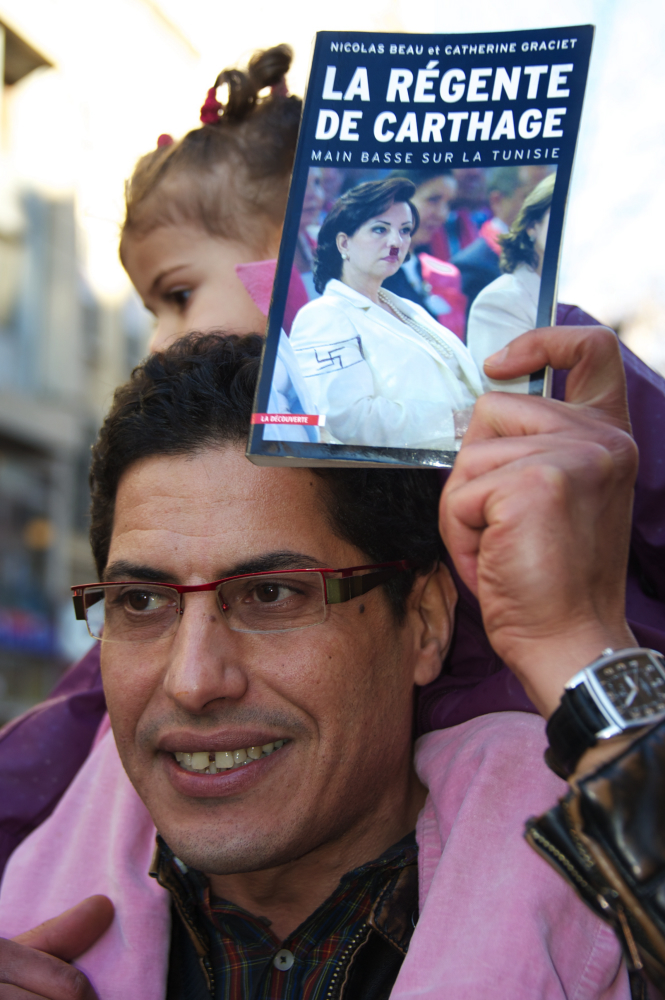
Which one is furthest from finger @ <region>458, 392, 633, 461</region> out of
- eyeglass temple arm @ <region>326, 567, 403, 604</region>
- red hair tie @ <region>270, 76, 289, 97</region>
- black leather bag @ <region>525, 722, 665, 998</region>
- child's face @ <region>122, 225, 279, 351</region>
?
red hair tie @ <region>270, 76, 289, 97</region>

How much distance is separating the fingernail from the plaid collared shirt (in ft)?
3.78

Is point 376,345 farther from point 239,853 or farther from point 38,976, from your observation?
point 38,976

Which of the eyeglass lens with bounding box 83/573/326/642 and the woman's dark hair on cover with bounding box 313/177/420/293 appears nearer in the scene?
the woman's dark hair on cover with bounding box 313/177/420/293

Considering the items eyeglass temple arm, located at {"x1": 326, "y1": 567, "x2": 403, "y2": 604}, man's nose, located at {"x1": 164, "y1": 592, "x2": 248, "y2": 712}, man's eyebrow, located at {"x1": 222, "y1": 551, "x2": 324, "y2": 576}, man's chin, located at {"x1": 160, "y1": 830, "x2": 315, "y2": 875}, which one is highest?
man's eyebrow, located at {"x1": 222, "y1": 551, "x2": 324, "y2": 576}

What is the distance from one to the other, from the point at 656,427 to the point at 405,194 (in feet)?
2.80

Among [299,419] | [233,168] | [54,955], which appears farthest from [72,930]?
[233,168]

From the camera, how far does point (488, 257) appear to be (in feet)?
4.28

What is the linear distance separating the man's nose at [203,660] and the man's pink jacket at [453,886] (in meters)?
0.51

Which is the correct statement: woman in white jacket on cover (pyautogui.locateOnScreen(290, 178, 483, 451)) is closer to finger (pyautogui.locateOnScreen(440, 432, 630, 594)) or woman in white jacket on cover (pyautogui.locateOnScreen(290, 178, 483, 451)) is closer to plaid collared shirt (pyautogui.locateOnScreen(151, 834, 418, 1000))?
finger (pyautogui.locateOnScreen(440, 432, 630, 594))

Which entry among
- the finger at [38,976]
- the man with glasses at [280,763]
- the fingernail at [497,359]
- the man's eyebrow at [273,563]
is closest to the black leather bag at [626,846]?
the man with glasses at [280,763]

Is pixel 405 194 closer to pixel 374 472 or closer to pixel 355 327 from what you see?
pixel 355 327

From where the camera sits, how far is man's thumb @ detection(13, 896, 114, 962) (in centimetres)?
191

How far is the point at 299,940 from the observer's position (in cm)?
189

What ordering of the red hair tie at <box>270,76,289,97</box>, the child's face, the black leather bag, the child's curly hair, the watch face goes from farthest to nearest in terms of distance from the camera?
the red hair tie at <box>270,76,289,97</box> < the child's curly hair < the child's face < the watch face < the black leather bag
